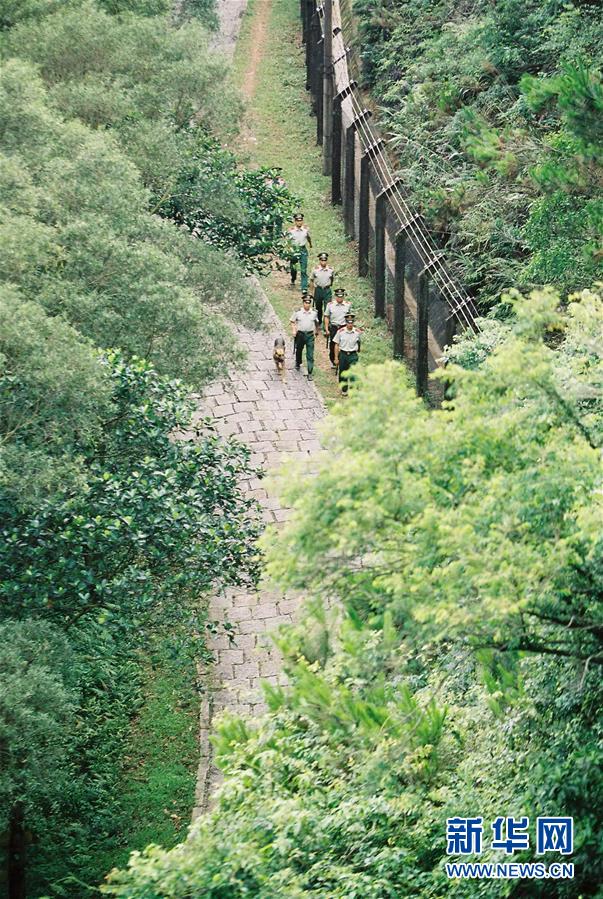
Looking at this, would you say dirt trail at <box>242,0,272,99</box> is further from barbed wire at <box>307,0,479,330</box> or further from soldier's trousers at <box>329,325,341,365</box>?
soldier's trousers at <box>329,325,341,365</box>

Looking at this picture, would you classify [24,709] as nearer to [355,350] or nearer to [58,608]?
[58,608]

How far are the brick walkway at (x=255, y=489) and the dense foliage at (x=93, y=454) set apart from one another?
0.58m

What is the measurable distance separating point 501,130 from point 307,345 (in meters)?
4.49

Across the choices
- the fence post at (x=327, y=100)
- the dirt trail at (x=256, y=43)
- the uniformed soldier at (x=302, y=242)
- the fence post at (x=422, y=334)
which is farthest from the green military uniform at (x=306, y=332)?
the dirt trail at (x=256, y=43)

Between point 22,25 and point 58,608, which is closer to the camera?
point 58,608

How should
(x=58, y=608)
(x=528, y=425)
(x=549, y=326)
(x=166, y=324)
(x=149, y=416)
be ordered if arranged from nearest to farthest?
(x=528, y=425) → (x=549, y=326) → (x=58, y=608) → (x=149, y=416) → (x=166, y=324)

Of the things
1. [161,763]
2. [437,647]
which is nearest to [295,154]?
[161,763]

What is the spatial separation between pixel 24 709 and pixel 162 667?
16.1 feet

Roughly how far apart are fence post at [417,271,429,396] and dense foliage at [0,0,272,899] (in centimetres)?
318

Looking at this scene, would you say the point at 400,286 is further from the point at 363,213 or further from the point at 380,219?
the point at 363,213

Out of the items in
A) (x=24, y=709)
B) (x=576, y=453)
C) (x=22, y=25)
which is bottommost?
(x=24, y=709)

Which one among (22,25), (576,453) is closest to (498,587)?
(576,453)

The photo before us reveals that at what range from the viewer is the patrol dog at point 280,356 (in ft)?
68.0

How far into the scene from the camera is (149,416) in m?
12.7
